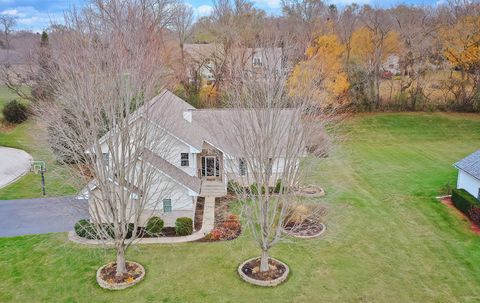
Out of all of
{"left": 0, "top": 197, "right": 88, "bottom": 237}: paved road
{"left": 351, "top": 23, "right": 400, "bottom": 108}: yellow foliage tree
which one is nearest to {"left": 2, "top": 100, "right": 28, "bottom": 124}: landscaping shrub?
{"left": 0, "top": 197, "right": 88, "bottom": 237}: paved road

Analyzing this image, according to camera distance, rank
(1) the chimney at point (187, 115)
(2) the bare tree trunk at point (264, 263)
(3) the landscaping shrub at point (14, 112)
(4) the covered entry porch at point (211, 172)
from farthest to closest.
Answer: (3) the landscaping shrub at point (14, 112), (1) the chimney at point (187, 115), (4) the covered entry porch at point (211, 172), (2) the bare tree trunk at point (264, 263)

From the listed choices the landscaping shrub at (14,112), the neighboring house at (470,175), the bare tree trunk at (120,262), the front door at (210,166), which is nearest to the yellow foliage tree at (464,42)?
the neighboring house at (470,175)

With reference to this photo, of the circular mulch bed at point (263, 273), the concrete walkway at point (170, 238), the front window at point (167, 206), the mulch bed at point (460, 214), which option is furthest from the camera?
the front window at point (167, 206)

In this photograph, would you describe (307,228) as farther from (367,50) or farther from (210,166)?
(367,50)

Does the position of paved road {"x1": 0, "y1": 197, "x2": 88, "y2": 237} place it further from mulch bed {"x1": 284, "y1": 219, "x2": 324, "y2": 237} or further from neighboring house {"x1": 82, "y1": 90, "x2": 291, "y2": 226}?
mulch bed {"x1": 284, "y1": 219, "x2": 324, "y2": 237}

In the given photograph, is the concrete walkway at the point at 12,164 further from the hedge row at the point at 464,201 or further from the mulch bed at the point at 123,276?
the hedge row at the point at 464,201

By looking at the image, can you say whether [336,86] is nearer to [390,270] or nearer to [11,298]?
[390,270]

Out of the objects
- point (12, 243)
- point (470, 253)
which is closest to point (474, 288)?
point (470, 253)

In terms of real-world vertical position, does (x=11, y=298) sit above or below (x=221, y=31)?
below
